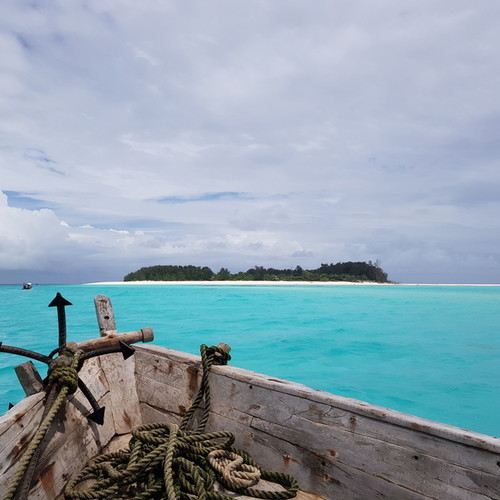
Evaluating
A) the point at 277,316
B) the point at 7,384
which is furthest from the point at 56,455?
the point at 277,316

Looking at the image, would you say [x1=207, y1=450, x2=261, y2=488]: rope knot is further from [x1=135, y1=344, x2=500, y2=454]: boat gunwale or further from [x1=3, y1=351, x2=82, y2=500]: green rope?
[x1=3, y1=351, x2=82, y2=500]: green rope

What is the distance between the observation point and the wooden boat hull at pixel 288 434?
1.49 m

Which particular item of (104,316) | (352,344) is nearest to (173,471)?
(104,316)

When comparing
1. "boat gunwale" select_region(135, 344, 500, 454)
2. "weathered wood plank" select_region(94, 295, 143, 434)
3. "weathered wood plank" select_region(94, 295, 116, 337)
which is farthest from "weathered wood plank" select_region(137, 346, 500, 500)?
"weathered wood plank" select_region(94, 295, 116, 337)

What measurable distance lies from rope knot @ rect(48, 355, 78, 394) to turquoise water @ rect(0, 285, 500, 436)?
8387 millimetres

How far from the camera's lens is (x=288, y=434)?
1970mm

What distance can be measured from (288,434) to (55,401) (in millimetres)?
1151

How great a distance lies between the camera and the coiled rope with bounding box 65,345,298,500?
1.78 m

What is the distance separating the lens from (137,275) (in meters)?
65.4

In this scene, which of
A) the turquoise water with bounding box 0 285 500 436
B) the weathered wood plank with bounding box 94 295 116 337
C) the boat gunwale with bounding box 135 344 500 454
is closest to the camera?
the boat gunwale with bounding box 135 344 500 454

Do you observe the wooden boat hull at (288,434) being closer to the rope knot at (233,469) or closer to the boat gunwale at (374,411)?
the boat gunwale at (374,411)

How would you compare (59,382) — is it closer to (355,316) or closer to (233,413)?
(233,413)

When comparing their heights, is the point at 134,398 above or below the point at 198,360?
below

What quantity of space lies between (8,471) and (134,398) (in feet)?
3.50
